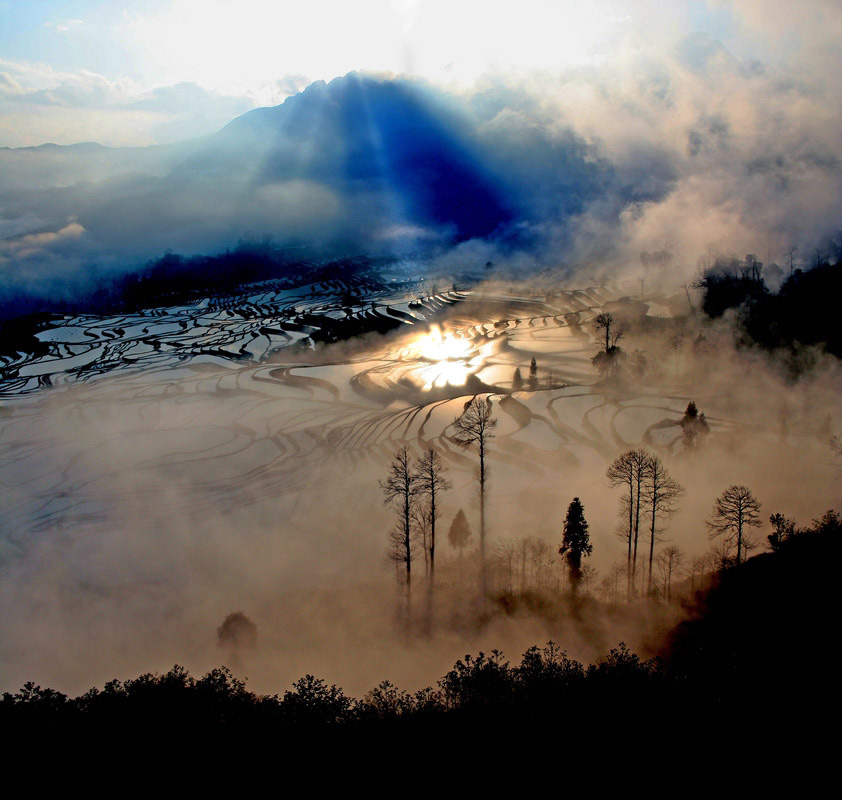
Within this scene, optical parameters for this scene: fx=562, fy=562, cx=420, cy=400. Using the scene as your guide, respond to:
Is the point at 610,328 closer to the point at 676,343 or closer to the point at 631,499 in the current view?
the point at 676,343

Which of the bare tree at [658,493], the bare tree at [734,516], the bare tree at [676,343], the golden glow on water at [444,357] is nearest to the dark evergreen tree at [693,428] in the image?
the bare tree at [658,493]

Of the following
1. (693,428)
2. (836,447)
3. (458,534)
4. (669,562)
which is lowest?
(669,562)

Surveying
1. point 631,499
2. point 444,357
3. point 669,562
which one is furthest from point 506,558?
point 444,357

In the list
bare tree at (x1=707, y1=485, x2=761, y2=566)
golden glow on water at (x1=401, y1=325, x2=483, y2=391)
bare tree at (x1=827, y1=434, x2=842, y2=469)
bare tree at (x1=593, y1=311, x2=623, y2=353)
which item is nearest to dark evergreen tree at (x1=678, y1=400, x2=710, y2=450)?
bare tree at (x1=827, y1=434, x2=842, y2=469)

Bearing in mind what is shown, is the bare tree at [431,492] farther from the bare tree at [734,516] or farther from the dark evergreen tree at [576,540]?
the bare tree at [734,516]

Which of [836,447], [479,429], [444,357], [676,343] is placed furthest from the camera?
[444,357]

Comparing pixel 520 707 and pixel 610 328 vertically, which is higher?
pixel 610 328
